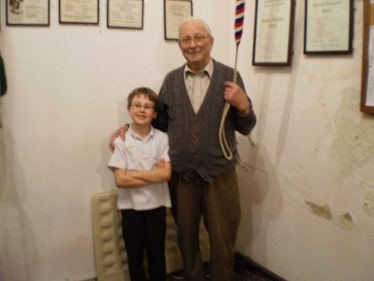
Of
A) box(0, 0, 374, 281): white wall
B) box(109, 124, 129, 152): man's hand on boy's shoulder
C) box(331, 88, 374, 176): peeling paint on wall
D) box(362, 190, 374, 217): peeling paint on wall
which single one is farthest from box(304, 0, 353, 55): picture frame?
box(109, 124, 129, 152): man's hand on boy's shoulder

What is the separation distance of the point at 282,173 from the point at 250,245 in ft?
1.77

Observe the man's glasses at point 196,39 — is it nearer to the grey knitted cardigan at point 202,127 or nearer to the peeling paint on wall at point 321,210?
the grey knitted cardigan at point 202,127

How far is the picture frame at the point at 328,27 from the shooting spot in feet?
4.90

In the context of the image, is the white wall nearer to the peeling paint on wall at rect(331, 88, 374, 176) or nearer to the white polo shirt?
the peeling paint on wall at rect(331, 88, 374, 176)

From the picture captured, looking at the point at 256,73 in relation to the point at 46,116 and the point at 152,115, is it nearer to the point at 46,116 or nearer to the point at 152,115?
the point at 152,115

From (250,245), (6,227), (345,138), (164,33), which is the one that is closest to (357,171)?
(345,138)

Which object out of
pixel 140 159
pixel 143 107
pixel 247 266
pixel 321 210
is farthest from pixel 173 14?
pixel 247 266

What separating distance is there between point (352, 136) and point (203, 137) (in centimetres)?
63

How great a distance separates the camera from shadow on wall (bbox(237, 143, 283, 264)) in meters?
1.98

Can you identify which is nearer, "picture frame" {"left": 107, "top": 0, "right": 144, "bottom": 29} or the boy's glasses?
the boy's glasses

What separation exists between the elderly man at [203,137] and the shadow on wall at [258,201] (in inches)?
11.4

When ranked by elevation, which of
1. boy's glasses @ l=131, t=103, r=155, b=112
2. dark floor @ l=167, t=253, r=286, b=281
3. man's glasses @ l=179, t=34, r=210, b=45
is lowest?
dark floor @ l=167, t=253, r=286, b=281

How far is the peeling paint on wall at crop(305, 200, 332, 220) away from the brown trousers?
35 cm

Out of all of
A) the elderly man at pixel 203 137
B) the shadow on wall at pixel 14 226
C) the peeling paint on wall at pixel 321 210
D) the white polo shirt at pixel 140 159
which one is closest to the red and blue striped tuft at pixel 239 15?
the elderly man at pixel 203 137
